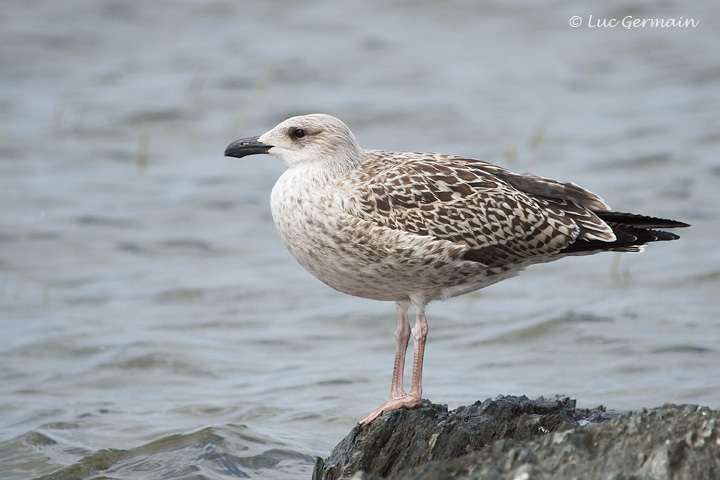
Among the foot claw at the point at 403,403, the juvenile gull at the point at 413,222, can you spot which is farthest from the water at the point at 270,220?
the juvenile gull at the point at 413,222

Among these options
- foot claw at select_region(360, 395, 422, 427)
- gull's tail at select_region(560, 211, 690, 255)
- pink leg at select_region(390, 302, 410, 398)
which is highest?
gull's tail at select_region(560, 211, 690, 255)

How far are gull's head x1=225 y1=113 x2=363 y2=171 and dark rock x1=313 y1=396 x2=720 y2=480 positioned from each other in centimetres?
198

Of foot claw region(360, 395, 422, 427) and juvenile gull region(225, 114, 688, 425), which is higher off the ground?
juvenile gull region(225, 114, 688, 425)

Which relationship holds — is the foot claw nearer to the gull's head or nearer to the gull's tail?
the gull's tail

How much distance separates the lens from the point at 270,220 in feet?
49.2

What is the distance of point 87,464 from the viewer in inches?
328

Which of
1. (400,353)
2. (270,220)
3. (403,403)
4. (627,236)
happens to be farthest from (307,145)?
(270,220)

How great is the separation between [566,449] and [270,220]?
1058 cm

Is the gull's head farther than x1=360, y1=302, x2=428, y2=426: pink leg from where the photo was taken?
Yes

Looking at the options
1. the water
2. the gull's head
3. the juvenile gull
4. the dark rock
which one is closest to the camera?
the dark rock

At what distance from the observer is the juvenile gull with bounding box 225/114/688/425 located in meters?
6.72

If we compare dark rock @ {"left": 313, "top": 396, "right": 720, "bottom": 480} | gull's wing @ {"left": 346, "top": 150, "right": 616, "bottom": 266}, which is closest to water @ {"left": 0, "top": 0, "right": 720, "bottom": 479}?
dark rock @ {"left": 313, "top": 396, "right": 720, "bottom": 480}

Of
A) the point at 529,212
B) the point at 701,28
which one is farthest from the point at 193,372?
the point at 701,28

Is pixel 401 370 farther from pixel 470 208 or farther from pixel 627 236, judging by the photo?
pixel 627 236
